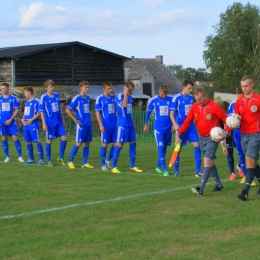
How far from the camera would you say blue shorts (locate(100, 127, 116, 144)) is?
15320 mm

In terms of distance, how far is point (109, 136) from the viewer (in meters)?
15.4

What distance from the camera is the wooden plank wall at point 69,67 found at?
45.2m

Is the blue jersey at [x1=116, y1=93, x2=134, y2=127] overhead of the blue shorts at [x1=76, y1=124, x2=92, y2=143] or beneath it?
overhead

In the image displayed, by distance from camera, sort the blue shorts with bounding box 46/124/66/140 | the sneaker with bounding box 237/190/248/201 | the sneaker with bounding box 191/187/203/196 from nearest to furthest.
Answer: the sneaker with bounding box 237/190/248/201
the sneaker with bounding box 191/187/203/196
the blue shorts with bounding box 46/124/66/140

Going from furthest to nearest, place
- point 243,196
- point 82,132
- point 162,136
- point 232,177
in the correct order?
point 82,132 → point 162,136 → point 232,177 → point 243,196

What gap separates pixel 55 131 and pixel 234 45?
6571cm

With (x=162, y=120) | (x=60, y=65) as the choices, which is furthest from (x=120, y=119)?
(x=60, y=65)

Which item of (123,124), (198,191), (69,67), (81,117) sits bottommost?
(198,191)

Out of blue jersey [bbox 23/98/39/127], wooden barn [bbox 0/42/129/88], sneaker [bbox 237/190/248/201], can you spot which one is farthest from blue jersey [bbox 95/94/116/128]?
wooden barn [bbox 0/42/129/88]

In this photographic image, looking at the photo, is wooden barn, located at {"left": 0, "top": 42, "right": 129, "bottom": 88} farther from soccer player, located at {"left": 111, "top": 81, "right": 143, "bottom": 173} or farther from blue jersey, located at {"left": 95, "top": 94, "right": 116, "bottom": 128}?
soccer player, located at {"left": 111, "top": 81, "right": 143, "bottom": 173}

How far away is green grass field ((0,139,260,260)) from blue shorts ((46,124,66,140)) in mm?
2543

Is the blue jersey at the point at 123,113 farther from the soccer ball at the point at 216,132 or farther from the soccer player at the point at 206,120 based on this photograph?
the soccer ball at the point at 216,132

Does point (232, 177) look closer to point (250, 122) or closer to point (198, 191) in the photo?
point (198, 191)

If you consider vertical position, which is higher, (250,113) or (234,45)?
(234,45)
